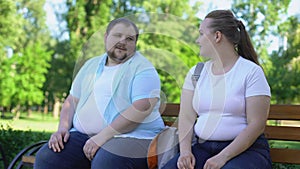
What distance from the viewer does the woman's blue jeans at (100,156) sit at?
2.60 m

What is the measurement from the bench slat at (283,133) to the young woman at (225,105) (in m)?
0.45

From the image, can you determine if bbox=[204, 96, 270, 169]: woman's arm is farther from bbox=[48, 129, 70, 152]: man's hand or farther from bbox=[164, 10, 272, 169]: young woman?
bbox=[48, 129, 70, 152]: man's hand

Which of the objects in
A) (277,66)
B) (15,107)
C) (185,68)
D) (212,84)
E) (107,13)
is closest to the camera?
(212,84)

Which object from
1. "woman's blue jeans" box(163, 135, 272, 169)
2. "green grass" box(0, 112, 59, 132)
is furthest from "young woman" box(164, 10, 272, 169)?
"green grass" box(0, 112, 59, 132)


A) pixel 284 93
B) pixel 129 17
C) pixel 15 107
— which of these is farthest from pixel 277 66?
pixel 15 107

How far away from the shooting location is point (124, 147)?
2.68 metres

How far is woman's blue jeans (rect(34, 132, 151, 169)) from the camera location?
260 centimetres

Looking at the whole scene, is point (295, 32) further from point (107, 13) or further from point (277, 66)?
point (107, 13)

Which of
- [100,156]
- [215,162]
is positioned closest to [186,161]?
[215,162]

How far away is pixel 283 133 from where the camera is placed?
2.92m

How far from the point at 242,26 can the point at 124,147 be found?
0.93 metres

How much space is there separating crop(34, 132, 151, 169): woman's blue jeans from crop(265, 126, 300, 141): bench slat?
0.77 m

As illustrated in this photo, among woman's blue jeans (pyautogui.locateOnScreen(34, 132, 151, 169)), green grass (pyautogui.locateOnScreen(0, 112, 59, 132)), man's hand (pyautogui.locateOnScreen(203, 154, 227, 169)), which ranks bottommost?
green grass (pyautogui.locateOnScreen(0, 112, 59, 132))

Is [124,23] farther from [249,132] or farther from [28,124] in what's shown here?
[28,124]
